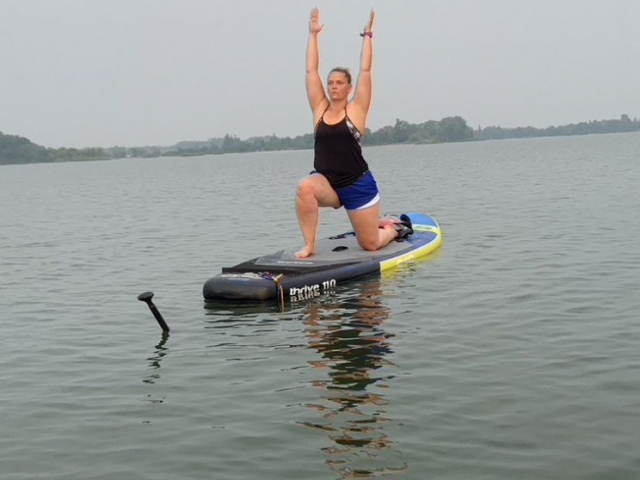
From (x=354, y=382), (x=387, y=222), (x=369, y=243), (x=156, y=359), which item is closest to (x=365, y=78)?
(x=369, y=243)

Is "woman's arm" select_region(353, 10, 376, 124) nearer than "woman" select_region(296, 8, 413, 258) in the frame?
Yes

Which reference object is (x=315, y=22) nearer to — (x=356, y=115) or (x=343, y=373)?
(x=356, y=115)

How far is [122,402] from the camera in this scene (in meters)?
6.95

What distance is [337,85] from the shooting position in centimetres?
1067

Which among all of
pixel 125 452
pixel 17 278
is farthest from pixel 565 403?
pixel 17 278

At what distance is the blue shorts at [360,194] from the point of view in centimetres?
1123

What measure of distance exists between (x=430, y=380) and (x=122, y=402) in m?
2.51

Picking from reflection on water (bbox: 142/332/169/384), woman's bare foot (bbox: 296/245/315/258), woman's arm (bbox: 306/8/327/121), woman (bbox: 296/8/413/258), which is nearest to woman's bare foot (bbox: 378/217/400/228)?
woman (bbox: 296/8/413/258)

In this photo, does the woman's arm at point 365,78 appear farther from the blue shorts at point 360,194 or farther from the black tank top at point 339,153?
the blue shorts at point 360,194

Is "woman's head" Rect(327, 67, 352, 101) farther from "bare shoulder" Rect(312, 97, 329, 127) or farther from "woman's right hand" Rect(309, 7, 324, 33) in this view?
"woman's right hand" Rect(309, 7, 324, 33)

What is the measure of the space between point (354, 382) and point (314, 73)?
202 inches

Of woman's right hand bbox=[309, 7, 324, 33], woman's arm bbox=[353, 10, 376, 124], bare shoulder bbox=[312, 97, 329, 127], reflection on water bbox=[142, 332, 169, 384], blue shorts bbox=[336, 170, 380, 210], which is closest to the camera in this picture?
reflection on water bbox=[142, 332, 169, 384]

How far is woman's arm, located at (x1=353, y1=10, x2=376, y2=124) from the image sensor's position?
34.9 feet

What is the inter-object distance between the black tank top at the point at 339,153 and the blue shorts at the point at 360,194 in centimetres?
8
